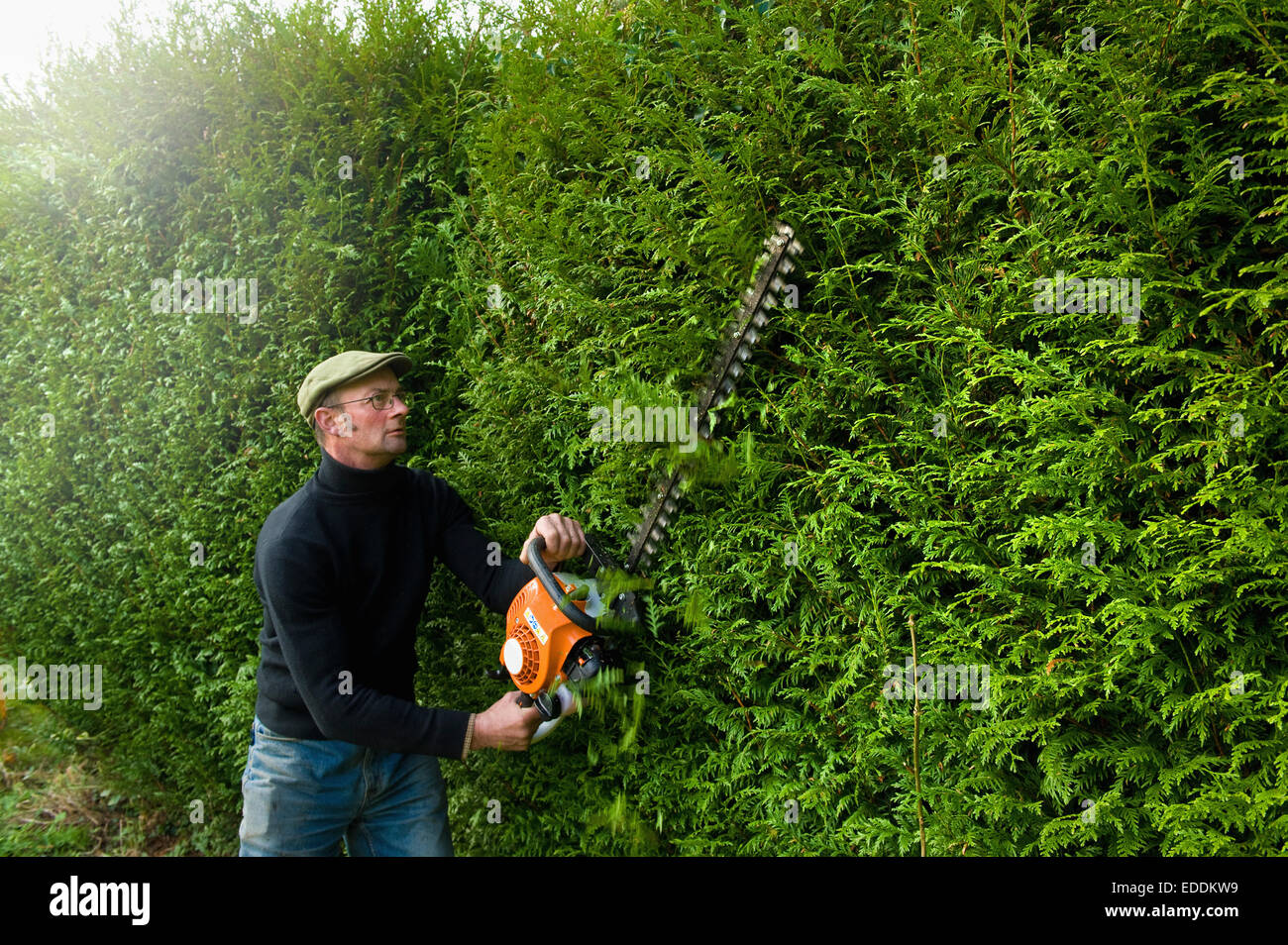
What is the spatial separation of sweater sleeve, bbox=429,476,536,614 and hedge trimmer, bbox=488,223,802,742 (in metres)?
0.18

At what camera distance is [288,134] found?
422 centimetres

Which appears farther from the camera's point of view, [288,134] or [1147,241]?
[288,134]

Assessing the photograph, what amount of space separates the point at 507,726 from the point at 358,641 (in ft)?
2.19

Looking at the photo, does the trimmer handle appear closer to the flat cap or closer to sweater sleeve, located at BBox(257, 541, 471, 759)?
sweater sleeve, located at BBox(257, 541, 471, 759)

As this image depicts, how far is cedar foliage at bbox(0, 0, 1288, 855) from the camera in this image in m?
2.05

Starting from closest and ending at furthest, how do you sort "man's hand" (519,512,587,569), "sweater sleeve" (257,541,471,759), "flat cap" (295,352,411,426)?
"sweater sleeve" (257,541,471,759) → "man's hand" (519,512,587,569) → "flat cap" (295,352,411,426)

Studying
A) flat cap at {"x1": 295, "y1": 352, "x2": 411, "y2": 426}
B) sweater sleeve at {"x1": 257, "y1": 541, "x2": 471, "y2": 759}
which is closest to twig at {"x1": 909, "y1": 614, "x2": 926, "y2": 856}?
sweater sleeve at {"x1": 257, "y1": 541, "x2": 471, "y2": 759}

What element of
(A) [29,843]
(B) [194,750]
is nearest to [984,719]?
(B) [194,750]

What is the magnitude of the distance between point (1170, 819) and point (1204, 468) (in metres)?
0.92

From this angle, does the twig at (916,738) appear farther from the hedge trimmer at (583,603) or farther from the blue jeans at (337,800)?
the blue jeans at (337,800)

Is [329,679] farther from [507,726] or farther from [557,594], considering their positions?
[557,594]

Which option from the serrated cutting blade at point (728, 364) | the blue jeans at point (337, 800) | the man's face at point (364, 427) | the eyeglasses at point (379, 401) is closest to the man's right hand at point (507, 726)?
the blue jeans at point (337, 800)
